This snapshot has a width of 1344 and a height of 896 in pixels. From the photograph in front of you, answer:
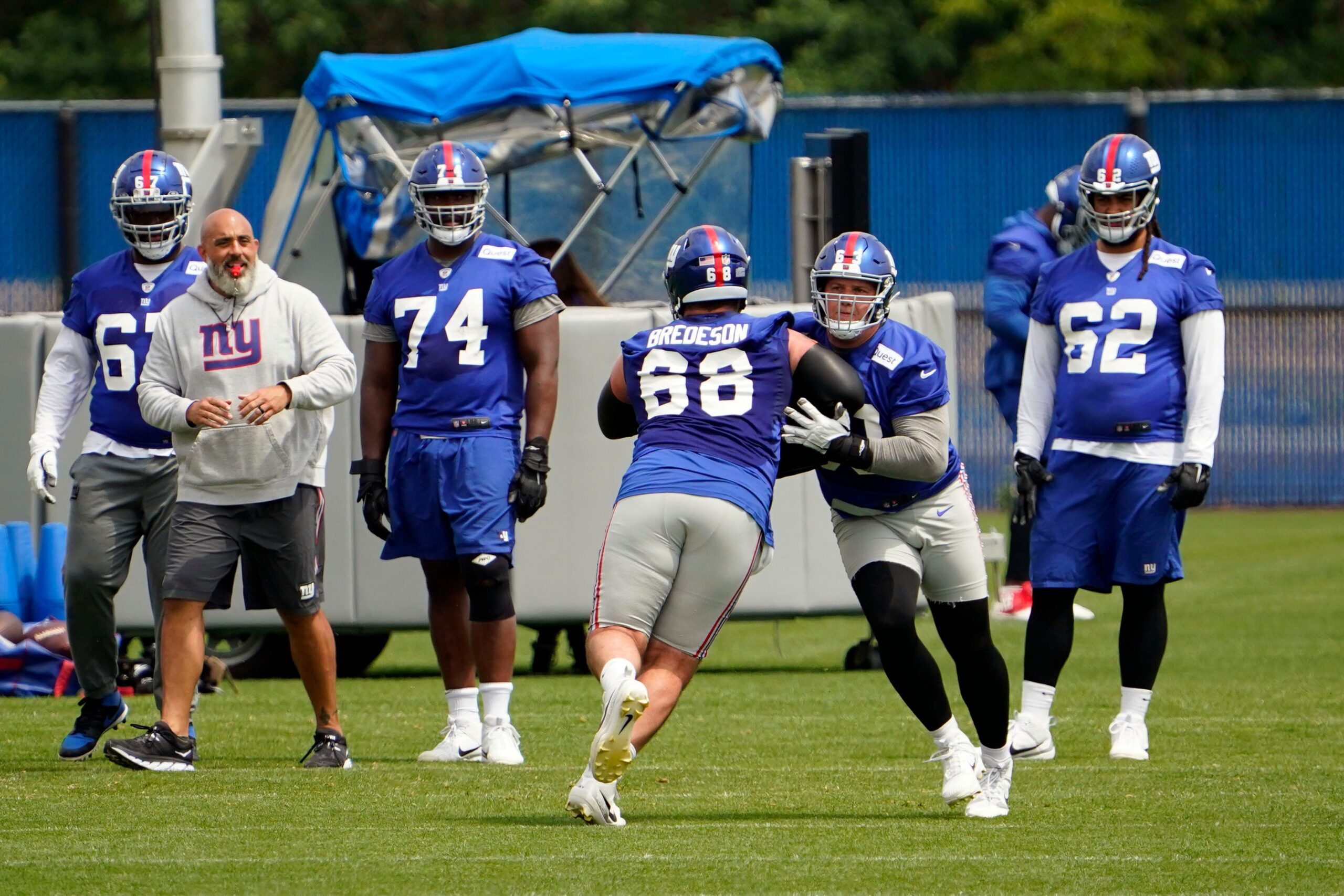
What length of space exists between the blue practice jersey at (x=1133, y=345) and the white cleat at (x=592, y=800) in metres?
2.81

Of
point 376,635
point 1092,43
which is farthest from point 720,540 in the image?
point 1092,43

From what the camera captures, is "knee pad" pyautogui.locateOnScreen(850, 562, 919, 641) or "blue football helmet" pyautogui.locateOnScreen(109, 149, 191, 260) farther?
"blue football helmet" pyautogui.locateOnScreen(109, 149, 191, 260)

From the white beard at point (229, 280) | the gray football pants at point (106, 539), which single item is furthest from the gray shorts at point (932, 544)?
the gray football pants at point (106, 539)

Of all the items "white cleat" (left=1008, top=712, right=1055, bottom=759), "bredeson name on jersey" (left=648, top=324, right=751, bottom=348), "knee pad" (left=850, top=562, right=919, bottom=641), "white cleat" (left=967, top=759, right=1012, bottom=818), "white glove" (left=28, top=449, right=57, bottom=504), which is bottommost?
"white cleat" (left=1008, top=712, right=1055, bottom=759)

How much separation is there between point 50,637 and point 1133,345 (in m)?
5.14

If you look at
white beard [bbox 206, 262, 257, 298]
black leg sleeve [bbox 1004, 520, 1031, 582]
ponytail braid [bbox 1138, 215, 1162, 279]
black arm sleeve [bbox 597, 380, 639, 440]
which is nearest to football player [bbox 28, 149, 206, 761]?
white beard [bbox 206, 262, 257, 298]

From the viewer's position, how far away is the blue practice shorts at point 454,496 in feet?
26.1

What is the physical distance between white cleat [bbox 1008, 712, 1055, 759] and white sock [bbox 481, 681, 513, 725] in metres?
1.84

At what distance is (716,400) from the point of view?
6305mm

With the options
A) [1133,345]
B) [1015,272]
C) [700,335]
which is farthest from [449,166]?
[1015,272]

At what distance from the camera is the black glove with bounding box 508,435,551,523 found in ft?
26.3

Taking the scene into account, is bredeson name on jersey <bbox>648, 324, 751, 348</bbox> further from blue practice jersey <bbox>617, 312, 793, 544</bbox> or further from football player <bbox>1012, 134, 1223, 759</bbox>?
→ football player <bbox>1012, 134, 1223, 759</bbox>

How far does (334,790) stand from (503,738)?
1.06 meters

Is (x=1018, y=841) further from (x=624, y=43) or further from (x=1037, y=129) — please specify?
(x=1037, y=129)
